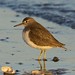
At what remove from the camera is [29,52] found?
1006cm

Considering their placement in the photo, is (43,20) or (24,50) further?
(43,20)

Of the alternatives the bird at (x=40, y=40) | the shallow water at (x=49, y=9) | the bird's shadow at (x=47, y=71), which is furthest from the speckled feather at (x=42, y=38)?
the shallow water at (x=49, y=9)

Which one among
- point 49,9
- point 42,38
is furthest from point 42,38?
point 49,9

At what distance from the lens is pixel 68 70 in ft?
28.9

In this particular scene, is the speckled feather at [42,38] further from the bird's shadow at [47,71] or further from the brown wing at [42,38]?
the bird's shadow at [47,71]

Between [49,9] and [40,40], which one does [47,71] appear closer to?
[40,40]

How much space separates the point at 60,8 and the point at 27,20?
4.41 m

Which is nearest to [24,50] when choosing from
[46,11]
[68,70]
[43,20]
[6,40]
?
[6,40]

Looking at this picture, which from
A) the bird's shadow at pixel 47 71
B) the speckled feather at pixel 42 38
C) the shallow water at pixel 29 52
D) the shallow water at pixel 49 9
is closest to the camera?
the bird's shadow at pixel 47 71

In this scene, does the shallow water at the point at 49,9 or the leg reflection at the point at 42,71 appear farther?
the shallow water at the point at 49,9

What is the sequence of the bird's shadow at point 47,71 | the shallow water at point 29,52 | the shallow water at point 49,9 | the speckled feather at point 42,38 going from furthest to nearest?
the shallow water at point 49,9
the speckled feather at point 42,38
the shallow water at point 29,52
the bird's shadow at point 47,71

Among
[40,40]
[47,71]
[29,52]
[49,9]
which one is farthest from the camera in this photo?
[49,9]

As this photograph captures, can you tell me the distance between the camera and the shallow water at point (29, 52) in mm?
9023

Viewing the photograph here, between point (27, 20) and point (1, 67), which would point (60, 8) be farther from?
point (1, 67)
